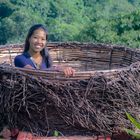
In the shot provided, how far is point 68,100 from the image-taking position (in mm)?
1791

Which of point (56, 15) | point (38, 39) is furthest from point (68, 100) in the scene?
point (56, 15)

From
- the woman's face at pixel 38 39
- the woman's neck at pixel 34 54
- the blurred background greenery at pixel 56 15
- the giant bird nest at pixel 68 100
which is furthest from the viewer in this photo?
the blurred background greenery at pixel 56 15

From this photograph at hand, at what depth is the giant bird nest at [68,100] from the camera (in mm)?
1786

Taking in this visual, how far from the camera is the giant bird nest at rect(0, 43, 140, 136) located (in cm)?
179

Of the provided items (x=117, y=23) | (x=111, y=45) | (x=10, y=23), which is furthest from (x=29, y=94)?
(x=10, y=23)

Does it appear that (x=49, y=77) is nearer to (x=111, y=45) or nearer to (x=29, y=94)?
(x=29, y=94)

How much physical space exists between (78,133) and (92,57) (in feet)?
4.67

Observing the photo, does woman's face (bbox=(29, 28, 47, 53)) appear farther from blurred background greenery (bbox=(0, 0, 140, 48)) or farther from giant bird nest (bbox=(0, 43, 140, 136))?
blurred background greenery (bbox=(0, 0, 140, 48))

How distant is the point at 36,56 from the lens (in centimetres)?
259

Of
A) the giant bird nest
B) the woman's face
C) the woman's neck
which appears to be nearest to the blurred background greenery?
the woman's neck

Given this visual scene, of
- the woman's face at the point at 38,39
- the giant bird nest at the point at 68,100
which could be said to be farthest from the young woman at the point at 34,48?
the giant bird nest at the point at 68,100

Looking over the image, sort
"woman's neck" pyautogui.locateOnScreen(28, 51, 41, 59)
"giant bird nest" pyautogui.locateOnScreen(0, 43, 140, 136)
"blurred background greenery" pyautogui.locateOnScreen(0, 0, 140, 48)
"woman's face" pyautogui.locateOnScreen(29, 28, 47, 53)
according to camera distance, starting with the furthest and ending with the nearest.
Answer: "blurred background greenery" pyautogui.locateOnScreen(0, 0, 140, 48) → "woman's neck" pyautogui.locateOnScreen(28, 51, 41, 59) → "woman's face" pyautogui.locateOnScreen(29, 28, 47, 53) → "giant bird nest" pyautogui.locateOnScreen(0, 43, 140, 136)

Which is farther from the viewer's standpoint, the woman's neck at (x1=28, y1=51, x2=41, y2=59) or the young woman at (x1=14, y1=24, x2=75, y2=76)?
the woman's neck at (x1=28, y1=51, x2=41, y2=59)

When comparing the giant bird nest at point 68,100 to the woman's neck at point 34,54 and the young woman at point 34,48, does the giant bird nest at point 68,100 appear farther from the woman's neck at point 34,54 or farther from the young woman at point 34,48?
the woman's neck at point 34,54
